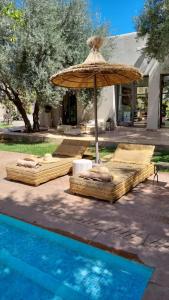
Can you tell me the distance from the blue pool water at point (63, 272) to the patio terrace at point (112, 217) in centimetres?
20

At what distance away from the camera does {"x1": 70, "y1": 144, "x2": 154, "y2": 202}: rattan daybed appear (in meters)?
6.09

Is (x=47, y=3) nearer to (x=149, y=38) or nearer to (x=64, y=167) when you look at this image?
(x=149, y=38)

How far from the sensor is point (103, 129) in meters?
16.5

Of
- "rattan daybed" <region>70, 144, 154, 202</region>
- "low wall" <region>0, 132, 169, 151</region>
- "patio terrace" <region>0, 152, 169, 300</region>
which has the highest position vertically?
"low wall" <region>0, 132, 169, 151</region>

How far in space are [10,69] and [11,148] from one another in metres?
3.71

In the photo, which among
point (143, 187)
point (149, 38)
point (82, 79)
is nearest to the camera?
point (143, 187)

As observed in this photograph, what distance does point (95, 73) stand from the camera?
27.4 ft

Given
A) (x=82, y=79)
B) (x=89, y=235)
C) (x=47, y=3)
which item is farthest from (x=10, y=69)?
(x=89, y=235)

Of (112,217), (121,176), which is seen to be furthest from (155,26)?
(112,217)

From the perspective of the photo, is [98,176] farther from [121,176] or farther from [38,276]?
[38,276]

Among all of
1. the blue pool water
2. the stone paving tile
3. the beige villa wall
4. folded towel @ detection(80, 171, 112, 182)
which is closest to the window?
the beige villa wall

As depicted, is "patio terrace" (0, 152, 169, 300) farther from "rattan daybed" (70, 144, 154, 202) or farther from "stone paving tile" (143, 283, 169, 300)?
"rattan daybed" (70, 144, 154, 202)

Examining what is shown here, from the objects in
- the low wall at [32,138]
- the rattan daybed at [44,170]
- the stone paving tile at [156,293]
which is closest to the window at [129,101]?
the low wall at [32,138]

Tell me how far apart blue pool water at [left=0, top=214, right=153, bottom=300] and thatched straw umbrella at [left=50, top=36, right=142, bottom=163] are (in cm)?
424
